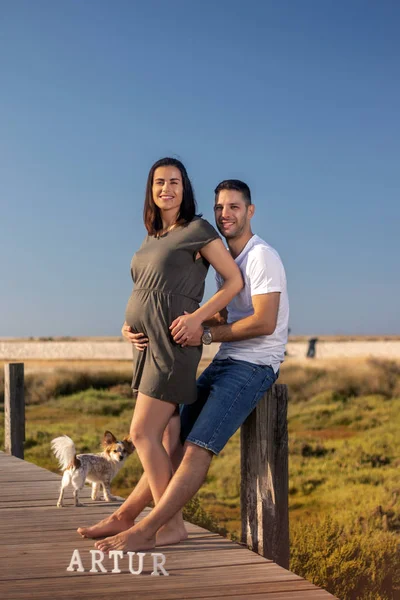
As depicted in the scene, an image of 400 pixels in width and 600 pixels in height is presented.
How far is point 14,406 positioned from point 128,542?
4.79 meters

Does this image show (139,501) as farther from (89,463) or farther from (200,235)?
(200,235)

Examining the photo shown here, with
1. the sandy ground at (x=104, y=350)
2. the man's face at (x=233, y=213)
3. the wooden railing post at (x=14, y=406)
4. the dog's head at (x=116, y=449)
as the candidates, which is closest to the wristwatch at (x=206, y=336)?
the man's face at (x=233, y=213)

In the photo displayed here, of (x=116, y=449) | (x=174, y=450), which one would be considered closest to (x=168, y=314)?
(x=174, y=450)

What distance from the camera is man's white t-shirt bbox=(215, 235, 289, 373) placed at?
4.06 m

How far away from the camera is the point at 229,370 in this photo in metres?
4.15

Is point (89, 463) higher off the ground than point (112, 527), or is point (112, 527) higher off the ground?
point (89, 463)

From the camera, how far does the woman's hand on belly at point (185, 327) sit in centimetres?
398

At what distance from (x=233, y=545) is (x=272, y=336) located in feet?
3.46

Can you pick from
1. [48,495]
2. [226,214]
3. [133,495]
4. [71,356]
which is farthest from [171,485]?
[71,356]

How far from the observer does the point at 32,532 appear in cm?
454

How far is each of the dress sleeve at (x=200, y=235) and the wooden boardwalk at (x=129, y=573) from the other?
1460mm

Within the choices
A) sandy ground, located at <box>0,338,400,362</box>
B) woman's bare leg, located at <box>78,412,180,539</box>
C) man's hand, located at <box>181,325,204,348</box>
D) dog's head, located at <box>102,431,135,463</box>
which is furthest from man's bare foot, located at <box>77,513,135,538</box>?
sandy ground, located at <box>0,338,400,362</box>

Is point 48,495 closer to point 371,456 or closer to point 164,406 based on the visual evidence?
point 164,406

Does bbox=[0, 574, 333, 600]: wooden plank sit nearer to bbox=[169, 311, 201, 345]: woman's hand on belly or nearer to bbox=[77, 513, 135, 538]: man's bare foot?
bbox=[77, 513, 135, 538]: man's bare foot
